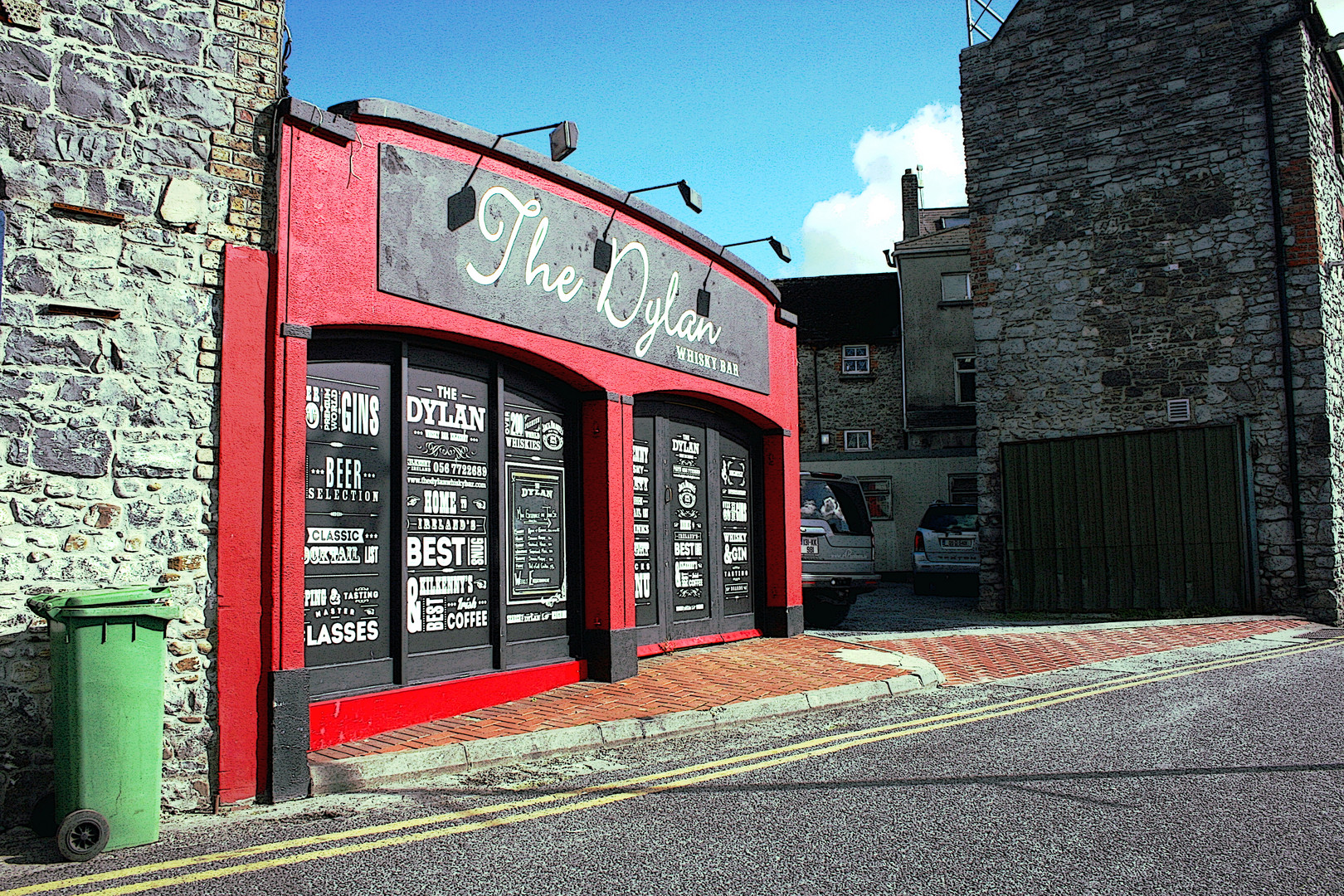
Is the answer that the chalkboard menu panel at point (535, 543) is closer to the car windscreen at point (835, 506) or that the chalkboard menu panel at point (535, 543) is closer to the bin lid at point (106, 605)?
the bin lid at point (106, 605)

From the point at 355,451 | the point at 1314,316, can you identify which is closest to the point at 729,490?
the point at 355,451

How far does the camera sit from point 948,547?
18344mm

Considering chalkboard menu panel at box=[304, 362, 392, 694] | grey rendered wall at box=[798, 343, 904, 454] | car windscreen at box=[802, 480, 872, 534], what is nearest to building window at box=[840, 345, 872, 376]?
grey rendered wall at box=[798, 343, 904, 454]

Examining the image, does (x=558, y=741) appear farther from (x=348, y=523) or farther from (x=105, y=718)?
(x=105, y=718)

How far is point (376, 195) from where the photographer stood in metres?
6.99

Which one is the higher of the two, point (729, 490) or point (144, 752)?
point (729, 490)

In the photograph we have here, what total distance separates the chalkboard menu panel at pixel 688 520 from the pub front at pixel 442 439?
0.03 m

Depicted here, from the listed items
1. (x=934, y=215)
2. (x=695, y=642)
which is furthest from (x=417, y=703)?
(x=934, y=215)

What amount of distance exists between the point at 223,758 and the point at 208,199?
3.25 metres

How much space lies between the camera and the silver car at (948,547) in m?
18.2

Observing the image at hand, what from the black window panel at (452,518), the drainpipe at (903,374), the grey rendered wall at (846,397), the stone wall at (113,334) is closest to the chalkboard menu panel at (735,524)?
the black window panel at (452,518)

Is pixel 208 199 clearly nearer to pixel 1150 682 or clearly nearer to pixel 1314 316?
pixel 1150 682

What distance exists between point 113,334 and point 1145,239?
14786mm

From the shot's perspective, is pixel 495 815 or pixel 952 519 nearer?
pixel 495 815
